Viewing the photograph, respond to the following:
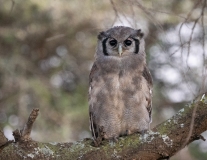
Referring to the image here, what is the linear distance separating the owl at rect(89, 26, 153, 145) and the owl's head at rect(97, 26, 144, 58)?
66 millimetres

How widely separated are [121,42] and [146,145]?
1.59 metres

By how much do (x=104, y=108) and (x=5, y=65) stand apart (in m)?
3.12

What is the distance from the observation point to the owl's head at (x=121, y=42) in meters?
5.17

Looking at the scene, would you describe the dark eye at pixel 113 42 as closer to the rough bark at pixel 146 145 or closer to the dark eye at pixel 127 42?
the dark eye at pixel 127 42

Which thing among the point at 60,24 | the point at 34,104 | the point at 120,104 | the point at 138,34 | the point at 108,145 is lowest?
the point at 108,145

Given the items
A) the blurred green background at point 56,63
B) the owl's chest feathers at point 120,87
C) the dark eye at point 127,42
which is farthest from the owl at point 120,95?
the blurred green background at point 56,63

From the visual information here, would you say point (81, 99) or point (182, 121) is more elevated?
point (81, 99)

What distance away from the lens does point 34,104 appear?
781cm

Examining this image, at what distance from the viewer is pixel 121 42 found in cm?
516

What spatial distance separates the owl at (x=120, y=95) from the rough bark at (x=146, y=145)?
0.86 m

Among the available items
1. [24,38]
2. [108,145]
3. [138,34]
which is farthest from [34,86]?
[108,145]

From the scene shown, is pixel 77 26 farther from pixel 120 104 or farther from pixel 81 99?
pixel 120 104

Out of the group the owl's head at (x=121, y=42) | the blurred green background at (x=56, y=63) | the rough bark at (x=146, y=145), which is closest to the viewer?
the rough bark at (x=146, y=145)

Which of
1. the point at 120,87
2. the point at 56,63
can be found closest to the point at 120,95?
the point at 120,87
